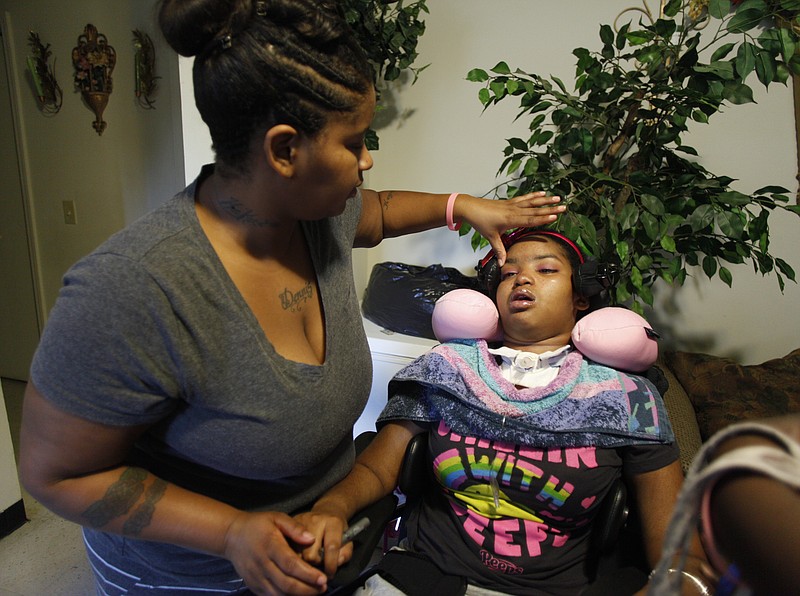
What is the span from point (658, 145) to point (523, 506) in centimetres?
109

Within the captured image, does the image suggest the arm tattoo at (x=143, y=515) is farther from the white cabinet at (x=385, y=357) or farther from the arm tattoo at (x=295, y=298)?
the white cabinet at (x=385, y=357)

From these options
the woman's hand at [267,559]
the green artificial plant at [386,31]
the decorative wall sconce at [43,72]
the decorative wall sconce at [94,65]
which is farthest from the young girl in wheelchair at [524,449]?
the decorative wall sconce at [43,72]

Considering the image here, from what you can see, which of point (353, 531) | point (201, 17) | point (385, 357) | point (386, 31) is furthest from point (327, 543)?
point (386, 31)

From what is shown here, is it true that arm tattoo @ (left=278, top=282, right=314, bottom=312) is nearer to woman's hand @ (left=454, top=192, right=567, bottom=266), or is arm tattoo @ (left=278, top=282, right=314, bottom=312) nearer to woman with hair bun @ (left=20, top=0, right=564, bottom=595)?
woman with hair bun @ (left=20, top=0, right=564, bottom=595)

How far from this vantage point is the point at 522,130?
2256 millimetres

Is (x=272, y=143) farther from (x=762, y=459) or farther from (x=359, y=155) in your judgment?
(x=762, y=459)

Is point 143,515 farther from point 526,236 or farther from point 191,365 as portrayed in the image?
point 526,236

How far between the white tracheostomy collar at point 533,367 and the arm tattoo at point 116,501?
0.78m

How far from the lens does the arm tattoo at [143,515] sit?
2.60 ft

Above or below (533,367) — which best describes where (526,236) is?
above

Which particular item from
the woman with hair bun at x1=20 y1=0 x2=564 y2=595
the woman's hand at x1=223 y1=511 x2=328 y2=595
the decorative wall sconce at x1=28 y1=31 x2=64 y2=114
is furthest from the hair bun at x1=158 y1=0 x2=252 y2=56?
the decorative wall sconce at x1=28 y1=31 x2=64 y2=114

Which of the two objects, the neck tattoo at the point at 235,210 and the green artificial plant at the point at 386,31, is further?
the green artificial plant at the point at 386,31

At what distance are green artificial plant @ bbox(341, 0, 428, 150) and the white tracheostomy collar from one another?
121cm

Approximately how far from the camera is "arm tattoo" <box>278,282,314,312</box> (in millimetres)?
912
